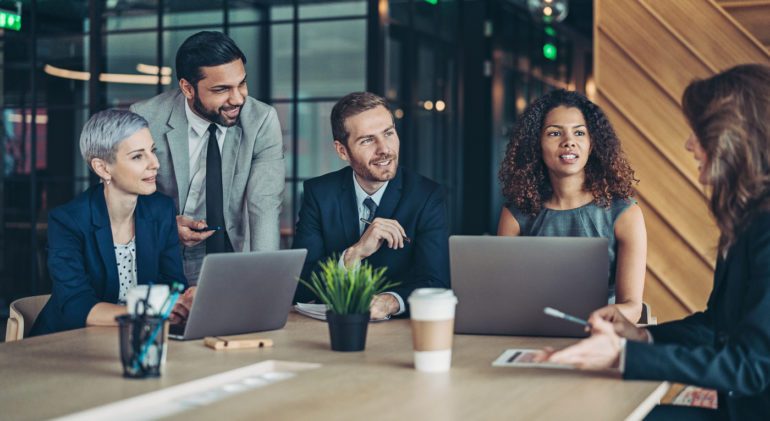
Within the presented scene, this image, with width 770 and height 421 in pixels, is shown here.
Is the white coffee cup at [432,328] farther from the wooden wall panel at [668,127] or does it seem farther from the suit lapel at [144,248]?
the wooden wall panel at [668,127]

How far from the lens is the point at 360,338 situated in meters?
2.11

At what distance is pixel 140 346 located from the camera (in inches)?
71.0

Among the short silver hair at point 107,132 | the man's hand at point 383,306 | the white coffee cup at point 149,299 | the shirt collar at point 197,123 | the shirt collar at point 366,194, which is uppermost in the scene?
the shirt collar at point 197,123

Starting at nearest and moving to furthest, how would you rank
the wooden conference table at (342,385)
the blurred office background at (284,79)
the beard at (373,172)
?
the wooden conference table at (342,385) → the beard at (373,172) → the blurred office background at (284,79)

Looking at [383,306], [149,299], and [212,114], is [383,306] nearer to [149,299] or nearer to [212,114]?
[149,299]

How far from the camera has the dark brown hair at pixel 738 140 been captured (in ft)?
5.93

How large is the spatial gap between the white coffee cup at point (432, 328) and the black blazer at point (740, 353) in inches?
13.7

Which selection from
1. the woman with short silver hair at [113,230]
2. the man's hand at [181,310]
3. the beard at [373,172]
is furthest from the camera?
the beard at [373,172]

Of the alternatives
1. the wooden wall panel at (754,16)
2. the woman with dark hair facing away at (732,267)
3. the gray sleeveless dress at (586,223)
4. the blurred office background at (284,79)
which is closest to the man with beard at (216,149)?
the gray sleeveless dress at (586,223)

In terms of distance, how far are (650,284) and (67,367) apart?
2.84m

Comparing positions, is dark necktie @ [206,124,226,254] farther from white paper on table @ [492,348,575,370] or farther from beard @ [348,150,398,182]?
white paper on table @ [492,348,575,370]

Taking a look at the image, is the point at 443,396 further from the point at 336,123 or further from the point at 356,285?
the point at 336,123

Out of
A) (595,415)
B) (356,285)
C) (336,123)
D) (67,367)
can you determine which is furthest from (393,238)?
(595,415)

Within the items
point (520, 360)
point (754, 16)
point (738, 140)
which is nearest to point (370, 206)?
point (520, 360)
